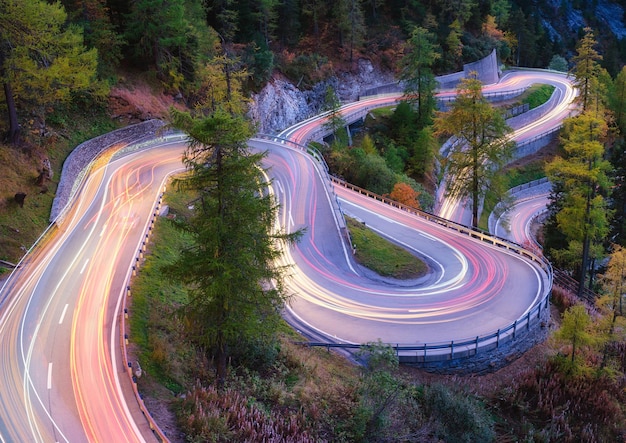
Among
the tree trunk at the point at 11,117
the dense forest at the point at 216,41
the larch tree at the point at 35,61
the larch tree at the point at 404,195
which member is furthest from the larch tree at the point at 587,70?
the tree trunk at the point at 11,117

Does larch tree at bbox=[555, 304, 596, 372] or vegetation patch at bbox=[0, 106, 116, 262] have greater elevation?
vegetation patch at bbox=[0, 106, 116, 262]

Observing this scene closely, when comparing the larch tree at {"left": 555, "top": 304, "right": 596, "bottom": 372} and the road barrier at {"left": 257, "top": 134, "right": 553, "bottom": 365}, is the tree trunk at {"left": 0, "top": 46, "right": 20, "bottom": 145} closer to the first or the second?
the road barrier at {"left": 257, "top": 134, "right": 553, "bottom": 365}

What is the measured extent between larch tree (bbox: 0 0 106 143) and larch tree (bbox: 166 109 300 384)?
1936 centimetres

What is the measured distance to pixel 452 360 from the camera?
21531 mm

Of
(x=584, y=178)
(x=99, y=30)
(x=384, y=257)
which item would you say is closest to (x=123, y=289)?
(x=384, y=257)

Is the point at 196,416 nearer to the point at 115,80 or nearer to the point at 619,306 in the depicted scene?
the point at 619,306

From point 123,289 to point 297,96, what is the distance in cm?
4576

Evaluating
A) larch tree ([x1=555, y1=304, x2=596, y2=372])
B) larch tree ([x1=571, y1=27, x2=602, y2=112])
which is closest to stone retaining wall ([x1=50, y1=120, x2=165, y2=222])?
larch tree ([x1=555, y1=304, x2=596, y2=372])

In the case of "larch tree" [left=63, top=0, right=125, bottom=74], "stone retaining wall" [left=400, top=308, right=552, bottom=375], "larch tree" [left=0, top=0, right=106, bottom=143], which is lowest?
"stone retaining wall" [left=400, top=308, right=552, bottom=375]

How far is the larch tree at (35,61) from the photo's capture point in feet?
91.9

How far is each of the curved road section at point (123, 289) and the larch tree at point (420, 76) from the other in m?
20.7

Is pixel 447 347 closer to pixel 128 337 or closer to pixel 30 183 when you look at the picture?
pixel 128 337

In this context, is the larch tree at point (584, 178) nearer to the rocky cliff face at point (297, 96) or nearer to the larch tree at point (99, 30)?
the rocky cliff face at point (297, 96)

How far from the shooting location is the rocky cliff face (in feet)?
186
